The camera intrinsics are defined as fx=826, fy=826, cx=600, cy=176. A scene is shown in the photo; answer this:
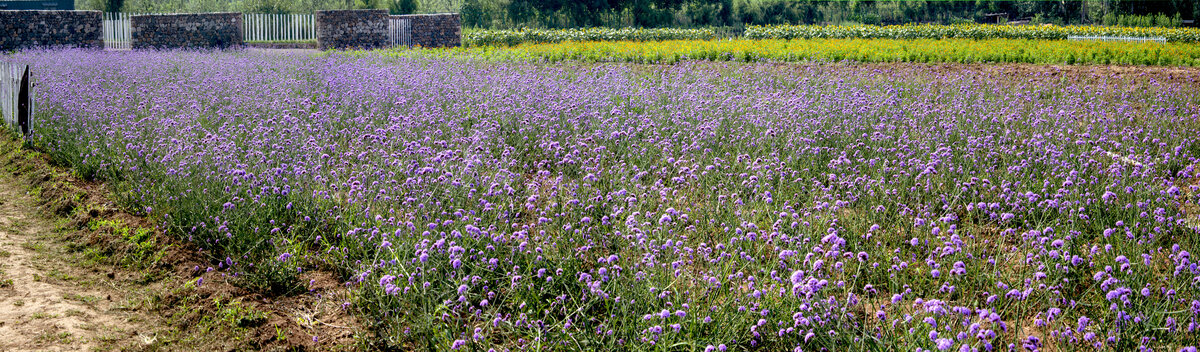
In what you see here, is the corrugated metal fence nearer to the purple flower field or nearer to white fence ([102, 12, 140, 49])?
white fence ([102, 12, 140, 49])

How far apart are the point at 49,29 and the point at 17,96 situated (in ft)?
46.4

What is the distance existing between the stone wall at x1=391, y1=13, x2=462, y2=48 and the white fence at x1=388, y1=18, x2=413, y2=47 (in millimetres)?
114

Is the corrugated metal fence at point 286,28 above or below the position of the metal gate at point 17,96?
above

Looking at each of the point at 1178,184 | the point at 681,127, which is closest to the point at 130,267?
the point at 681,127

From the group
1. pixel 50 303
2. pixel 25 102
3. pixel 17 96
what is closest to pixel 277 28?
pixel 17 96

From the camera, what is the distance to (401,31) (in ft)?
76.6

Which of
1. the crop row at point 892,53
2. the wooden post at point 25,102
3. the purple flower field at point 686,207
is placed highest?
the crop row at point 892,53

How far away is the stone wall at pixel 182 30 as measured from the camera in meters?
20.7

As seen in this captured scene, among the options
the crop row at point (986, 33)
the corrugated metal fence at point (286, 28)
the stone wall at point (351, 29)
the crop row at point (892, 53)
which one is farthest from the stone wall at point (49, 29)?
the crop row at point (986, 33)

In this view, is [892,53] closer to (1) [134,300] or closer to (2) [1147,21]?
(1) [134,300]

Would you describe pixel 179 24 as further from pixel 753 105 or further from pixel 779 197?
pixel 779 197

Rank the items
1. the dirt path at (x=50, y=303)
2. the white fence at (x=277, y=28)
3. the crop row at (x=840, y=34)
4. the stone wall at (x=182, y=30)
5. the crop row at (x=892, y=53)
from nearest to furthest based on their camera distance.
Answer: the dirt path at (x=50, y=303), the crop row at (x=892, y=53), the stone wall at (x=182, y=30), the white fence at (x=277, y=28), the crop row at (x=840, y=34)

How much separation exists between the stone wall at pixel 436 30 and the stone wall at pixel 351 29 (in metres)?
0.97

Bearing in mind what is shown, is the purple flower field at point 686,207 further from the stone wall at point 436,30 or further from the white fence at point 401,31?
the stone wall at point 436,30
